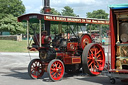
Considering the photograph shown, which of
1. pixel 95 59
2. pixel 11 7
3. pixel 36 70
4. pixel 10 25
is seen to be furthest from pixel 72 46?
pixel 11 7

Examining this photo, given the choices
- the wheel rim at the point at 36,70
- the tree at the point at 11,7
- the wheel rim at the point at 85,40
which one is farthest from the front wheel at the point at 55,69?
the tree at the point at 11,7

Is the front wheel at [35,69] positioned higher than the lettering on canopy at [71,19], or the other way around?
the lettering on canopy at [71,19]

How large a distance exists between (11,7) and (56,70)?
44481mm

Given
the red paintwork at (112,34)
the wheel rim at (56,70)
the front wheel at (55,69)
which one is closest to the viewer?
the red paintwork at (112,34)

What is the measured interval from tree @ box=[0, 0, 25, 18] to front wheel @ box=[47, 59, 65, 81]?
1594 inches

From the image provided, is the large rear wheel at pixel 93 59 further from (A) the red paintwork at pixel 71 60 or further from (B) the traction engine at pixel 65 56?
(A) the red paintwork at pixel 71 60

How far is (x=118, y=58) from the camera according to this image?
317 inches

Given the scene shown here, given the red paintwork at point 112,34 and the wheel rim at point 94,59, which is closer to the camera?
the red paintwork at point 112,34

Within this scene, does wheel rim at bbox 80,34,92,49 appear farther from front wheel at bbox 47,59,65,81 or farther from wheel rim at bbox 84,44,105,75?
front wheel at bbox 47,59,65,81

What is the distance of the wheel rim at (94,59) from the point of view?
989cm

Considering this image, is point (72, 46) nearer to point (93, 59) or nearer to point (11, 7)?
point (93, 59)

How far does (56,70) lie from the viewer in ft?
30.0

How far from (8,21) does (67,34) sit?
1405 inches

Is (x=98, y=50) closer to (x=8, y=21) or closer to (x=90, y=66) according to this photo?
(x=90, y=66)
